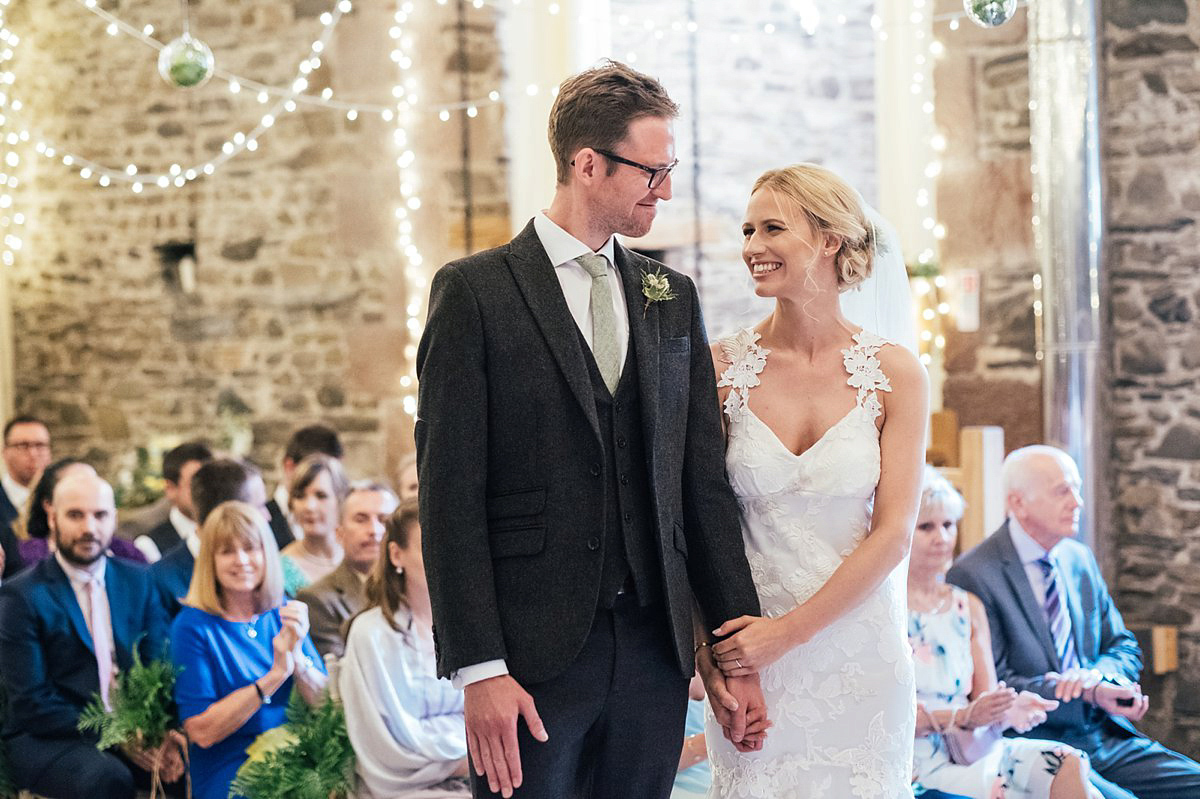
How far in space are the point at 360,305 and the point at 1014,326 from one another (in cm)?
349

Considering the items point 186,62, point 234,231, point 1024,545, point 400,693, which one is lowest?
point 400,693

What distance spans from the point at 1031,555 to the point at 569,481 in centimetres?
258

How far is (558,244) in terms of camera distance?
220 centimetres

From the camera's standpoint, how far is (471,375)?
2.06m

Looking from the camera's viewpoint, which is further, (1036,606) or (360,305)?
(360,305)

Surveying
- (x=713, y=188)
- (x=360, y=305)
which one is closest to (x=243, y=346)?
(x=360, y=305)

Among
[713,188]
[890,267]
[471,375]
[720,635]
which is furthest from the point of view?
[713,188]

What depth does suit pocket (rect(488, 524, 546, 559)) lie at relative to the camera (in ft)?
6.82

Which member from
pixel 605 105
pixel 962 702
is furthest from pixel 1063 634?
pixel 605 105

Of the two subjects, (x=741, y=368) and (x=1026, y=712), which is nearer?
(x=741, y=368)

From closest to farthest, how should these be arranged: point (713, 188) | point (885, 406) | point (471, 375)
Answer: point (471, 375) < point (885, 406) < point (713, 188)

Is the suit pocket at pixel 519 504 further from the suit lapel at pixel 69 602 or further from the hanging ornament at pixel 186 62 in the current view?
the hanging ornament at pixel 186 62

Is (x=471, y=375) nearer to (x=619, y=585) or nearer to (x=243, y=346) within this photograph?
(x=619, y=585)

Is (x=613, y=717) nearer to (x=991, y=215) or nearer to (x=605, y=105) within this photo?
(x=605, y=105)
